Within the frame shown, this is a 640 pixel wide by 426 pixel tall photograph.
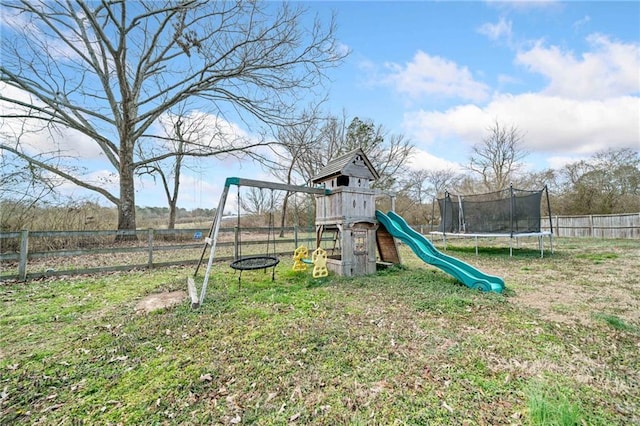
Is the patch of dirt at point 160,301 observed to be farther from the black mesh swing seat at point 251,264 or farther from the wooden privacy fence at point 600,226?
the wooden privacy fence at point 600,226

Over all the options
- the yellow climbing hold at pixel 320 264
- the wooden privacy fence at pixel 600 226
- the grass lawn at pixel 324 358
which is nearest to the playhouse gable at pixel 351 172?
the yellow climbing hold at pixel 320 264

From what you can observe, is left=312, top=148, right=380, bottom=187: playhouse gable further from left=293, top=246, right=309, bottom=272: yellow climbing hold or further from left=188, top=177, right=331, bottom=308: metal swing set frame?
left=293, top=246, right=309, bottom=272: yellow climbing hold

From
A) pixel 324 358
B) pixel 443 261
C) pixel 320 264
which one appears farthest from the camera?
pixel 320 264

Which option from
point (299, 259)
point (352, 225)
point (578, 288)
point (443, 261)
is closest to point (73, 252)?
point (299, 259)

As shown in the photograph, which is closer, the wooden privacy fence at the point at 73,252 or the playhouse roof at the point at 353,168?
the wooden privacy fence at the point at 73,252

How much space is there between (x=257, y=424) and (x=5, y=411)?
1889 millimetres

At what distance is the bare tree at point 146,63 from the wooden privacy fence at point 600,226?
15.8m

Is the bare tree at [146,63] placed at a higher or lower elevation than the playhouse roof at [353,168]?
higher

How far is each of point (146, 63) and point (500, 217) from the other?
15.5 m

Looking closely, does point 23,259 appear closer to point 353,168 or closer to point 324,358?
point 324,358

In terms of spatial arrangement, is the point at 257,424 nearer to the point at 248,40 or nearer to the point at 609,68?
the point at 248,40

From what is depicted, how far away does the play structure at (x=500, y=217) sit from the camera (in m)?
9.39

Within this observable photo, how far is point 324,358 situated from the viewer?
2.49 m

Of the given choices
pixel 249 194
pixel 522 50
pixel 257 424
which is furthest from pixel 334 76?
pixel 249 194
